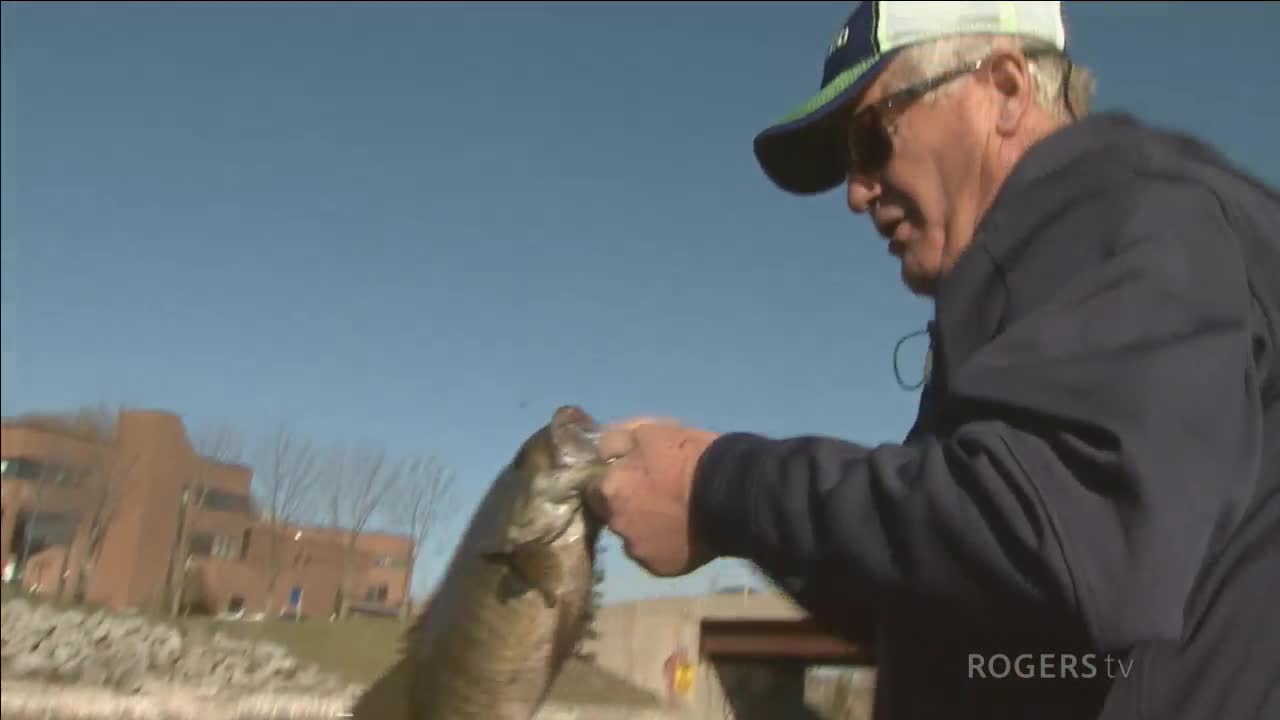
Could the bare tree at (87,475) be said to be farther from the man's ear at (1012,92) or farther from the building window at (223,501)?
the man's ear at (1012,92)

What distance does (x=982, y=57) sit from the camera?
1.96 metres

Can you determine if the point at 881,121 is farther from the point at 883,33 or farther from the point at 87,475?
the point at 87,475

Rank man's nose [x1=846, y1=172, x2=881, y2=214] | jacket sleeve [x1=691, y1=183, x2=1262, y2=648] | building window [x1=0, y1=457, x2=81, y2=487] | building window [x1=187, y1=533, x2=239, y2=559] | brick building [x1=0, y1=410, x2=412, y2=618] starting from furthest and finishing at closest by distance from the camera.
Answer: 1. building window [x1=187, y1=533, x2=239, y2=559]
2. building window [x1=0, y1=457, x2=81, y2=487]
3. brick building [x1=0, y1=410, x2=412, y2=618]
4. man's nose [x1=846, y1=172, x2=881, y2=214]
5. jacket sleeve [x1=691, y1=183, x2=1262, y2=648]

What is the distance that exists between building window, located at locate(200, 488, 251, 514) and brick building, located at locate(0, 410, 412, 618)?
0.15 feet

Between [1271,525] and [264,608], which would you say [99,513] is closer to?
[264,608]

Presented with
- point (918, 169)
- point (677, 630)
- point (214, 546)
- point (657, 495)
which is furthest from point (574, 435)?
point (214, 546)

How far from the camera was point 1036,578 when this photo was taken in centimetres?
131

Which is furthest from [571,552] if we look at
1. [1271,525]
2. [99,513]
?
[99,513]

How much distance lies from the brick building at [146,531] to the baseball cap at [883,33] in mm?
46084

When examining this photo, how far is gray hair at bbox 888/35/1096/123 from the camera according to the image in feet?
6.43

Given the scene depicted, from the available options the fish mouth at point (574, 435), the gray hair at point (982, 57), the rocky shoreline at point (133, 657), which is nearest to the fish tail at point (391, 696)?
the fish mouth at point (574, 435)

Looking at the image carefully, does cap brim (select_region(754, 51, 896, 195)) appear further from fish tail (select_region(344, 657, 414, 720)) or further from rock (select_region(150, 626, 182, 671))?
rock (select_region(150, 626, 182, 671))

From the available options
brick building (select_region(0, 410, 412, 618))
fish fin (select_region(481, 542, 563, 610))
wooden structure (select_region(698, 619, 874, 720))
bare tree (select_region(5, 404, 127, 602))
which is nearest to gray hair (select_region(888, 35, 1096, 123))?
fish fin (select_region(481, 542, 563, 610))

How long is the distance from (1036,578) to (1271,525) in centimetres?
44
